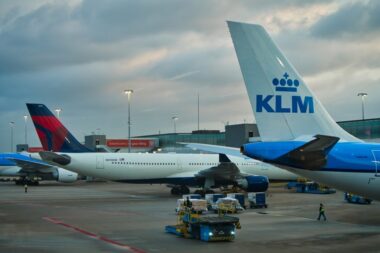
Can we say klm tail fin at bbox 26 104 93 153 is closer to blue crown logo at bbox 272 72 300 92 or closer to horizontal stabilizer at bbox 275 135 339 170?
blue crown logo at bbox 272 72 300 92

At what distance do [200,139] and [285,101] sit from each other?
270 ft

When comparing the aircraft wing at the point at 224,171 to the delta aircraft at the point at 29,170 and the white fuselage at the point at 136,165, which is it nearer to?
the white fuselage at the point at 136,165

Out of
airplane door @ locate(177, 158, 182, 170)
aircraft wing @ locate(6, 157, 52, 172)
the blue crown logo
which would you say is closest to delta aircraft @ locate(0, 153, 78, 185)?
aircraft wing @ locate(6, 157, 52, 172)

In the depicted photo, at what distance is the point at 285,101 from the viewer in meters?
19.1

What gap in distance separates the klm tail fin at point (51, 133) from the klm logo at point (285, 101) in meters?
29.9

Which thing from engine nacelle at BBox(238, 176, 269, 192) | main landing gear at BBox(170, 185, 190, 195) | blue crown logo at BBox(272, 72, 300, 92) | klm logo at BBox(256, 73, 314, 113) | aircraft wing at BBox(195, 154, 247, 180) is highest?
blue crown logo at BBox(272, 72, 300, 92)

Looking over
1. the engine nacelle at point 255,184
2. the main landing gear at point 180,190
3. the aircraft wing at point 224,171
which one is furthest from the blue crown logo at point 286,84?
the main landing gear at point 180,190

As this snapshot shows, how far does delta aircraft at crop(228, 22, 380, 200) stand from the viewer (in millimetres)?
18406

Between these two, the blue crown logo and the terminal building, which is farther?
the terminal building

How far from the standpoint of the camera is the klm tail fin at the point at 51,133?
4553cm

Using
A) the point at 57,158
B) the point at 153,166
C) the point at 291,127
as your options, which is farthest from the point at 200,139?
the point at 291,127

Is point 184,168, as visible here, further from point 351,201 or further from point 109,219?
point 109,219

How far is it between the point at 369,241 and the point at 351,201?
1658 cm

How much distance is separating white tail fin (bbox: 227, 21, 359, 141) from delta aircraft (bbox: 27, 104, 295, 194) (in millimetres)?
21279
